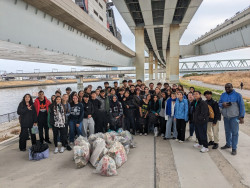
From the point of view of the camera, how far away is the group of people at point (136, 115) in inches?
184

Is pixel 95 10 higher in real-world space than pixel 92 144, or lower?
higher

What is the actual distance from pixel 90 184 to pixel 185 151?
2.75 metres

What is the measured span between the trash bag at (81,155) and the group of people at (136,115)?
1.07 meters

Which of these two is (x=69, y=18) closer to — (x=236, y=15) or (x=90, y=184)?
(x=90, y=184)

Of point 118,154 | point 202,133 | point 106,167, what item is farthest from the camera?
point 202,133

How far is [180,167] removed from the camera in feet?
12.7

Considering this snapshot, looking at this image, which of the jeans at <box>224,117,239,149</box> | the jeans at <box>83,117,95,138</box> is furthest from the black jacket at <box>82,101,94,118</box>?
the jeans at <box>224,117,239,149</box>

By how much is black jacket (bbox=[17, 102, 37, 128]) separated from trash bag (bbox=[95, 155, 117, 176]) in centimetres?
269

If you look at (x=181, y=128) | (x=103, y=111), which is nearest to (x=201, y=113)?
(x=181, y=128)

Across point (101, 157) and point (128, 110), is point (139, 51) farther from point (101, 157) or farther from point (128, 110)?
point (101, 157)

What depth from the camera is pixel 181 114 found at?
5.27 m

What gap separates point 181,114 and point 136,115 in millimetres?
1613

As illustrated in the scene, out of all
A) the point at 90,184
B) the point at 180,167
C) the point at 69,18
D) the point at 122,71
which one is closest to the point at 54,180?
the point at 90,184

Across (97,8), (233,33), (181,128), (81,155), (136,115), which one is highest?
(97,8)
